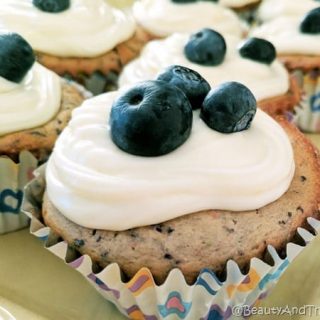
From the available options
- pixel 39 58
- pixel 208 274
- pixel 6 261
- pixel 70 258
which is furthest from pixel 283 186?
pixel 39 58

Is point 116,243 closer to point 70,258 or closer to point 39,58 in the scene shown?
point 70,258

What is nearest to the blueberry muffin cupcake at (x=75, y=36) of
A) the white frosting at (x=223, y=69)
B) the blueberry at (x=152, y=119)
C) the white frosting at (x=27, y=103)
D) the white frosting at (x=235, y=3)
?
the white frosting at (x=223, y=69)

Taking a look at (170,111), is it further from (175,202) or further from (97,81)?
(97,81)

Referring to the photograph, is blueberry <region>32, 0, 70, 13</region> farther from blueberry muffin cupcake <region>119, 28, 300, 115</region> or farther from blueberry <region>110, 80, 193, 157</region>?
blueberry <region>110, 80, 193, 157</region>

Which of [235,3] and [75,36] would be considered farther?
[235,3]

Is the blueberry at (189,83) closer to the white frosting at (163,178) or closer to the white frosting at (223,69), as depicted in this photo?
the white frosting at (163,178)

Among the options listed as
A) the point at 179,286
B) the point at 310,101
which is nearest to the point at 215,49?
the point at 310,101
